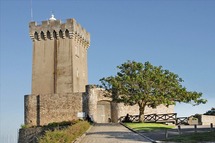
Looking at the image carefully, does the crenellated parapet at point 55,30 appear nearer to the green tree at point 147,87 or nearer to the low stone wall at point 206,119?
the green tree at point 147,87

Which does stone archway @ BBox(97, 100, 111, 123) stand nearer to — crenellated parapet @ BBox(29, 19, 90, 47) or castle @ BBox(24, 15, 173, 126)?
castle @ BBox(24, 15, 173, 126)

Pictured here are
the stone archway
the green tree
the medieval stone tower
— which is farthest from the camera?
the stone archway

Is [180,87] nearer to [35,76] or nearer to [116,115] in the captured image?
[116,115]

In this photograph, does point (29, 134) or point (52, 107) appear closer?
point (29, 134)

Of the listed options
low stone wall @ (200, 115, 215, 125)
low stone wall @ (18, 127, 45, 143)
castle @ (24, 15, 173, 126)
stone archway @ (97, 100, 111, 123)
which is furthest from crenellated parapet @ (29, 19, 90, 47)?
low stone wall @ (200, 115, 215, 125)

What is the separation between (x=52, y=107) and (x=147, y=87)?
1249cm

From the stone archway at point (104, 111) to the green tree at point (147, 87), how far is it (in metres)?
6.82

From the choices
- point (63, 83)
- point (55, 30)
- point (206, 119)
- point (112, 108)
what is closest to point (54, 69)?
point (63, 83)

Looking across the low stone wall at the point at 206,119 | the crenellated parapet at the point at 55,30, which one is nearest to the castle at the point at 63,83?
the crenellated parapet at the point at 55,30

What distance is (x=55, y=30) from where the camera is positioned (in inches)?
2116

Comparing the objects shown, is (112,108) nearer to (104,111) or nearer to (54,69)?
(104,111)

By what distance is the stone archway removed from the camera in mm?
A: 50031

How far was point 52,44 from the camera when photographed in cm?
5372

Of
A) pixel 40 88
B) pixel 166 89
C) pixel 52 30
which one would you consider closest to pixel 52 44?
pixel 52 30
